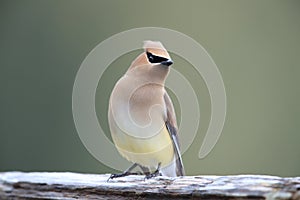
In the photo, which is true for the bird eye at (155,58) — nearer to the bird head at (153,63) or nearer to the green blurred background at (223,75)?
the bird head at (153,63)

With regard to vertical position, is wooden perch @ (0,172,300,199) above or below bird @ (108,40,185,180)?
below

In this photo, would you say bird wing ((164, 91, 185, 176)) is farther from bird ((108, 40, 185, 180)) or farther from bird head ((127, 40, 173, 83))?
bird head ((127, 40, 173, 83))

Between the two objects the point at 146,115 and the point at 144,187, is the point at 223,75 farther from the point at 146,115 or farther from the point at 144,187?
the point at 144,187

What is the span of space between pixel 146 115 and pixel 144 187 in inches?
8.3

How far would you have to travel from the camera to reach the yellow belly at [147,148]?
3.68 ft

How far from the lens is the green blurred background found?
206 centimetres

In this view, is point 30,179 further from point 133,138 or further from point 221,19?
point 221,19

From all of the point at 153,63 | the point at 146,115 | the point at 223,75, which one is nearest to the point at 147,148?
the point at 146,115

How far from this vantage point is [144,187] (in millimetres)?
931

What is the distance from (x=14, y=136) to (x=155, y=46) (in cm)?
123

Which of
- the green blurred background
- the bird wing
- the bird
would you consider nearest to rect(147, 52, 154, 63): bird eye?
the bird

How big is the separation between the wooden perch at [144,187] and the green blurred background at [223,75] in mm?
1028

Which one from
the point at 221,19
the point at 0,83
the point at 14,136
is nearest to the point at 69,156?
the point at 14,136

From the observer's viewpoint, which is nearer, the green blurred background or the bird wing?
the bird wing
